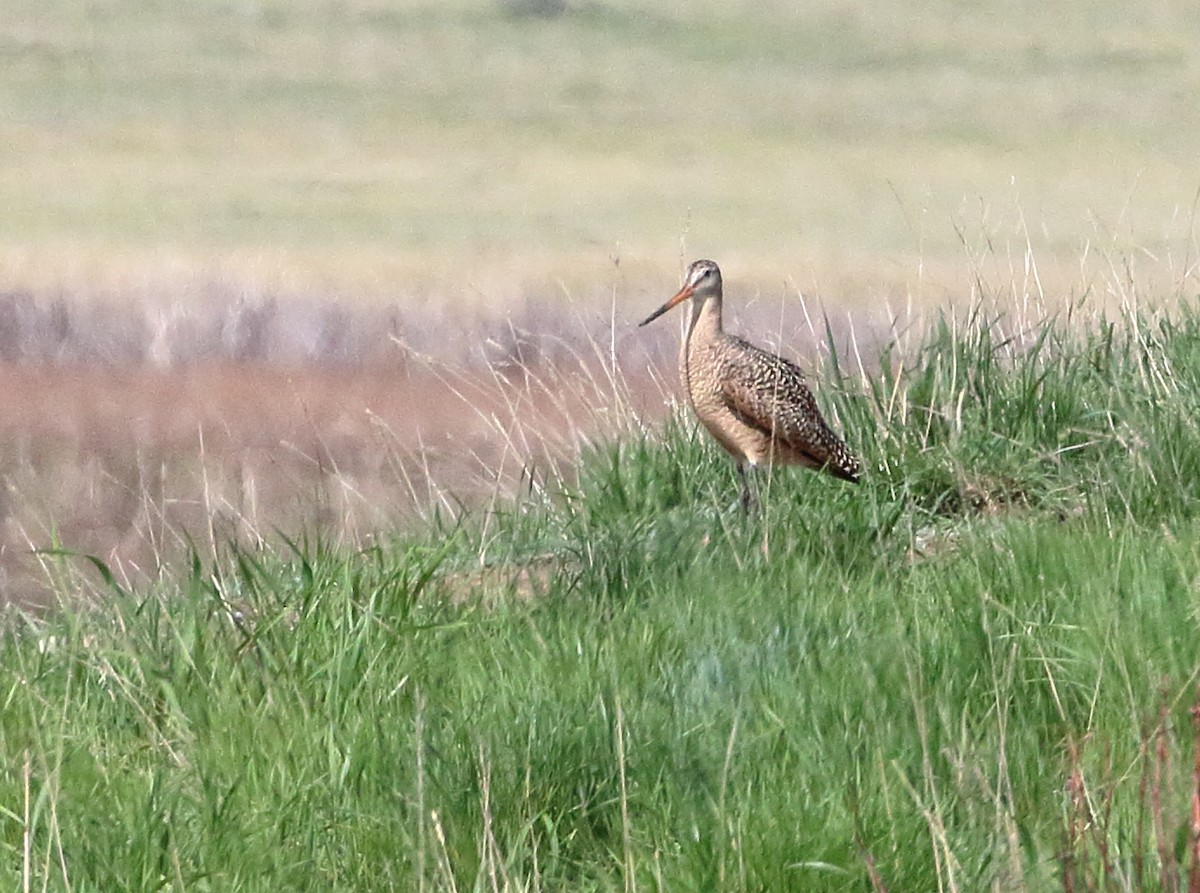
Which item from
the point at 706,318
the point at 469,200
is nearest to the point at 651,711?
the point at 706,318

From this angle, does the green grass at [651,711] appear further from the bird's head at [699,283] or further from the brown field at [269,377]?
the brown field at [269,377]

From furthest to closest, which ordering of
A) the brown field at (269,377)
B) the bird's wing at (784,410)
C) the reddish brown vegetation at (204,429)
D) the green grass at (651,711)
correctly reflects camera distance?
the brown field at (269,377)
the reddish brown vegetation at (204,429)
the bird's wing at (784,410)
the green grass at (651,711)

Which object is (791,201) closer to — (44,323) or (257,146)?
(257,146)

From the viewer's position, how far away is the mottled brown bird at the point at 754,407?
6219mm

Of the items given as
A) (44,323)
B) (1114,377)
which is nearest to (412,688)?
(1114,377)

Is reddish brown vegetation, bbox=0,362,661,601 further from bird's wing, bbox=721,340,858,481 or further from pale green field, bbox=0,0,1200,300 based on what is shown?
bird's wing, bbox=721,340,858,481

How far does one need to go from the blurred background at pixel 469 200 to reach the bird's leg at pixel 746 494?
25.5 inches

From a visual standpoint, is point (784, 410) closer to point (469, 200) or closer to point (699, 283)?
point (699, 283)

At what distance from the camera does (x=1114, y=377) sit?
6.36 m

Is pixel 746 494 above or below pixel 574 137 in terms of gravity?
above

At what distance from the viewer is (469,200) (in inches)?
937

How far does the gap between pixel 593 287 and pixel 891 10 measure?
58.7ft

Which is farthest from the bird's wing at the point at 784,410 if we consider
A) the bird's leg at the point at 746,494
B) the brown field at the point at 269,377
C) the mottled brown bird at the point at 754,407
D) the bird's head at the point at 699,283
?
the brown field at the point at 269,377

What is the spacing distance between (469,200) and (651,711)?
2050cm
